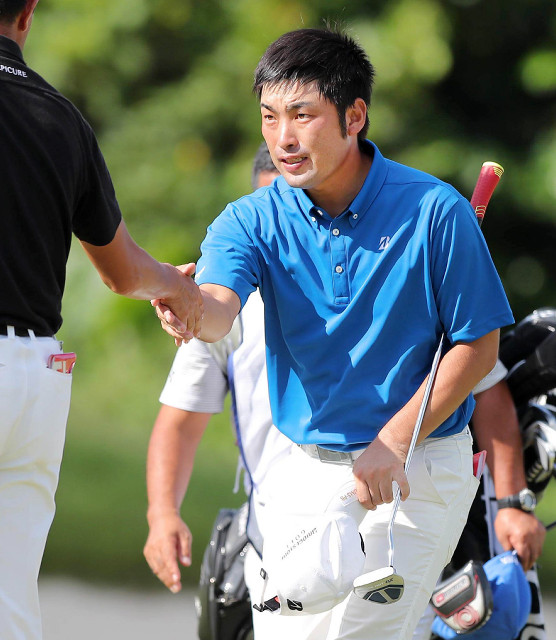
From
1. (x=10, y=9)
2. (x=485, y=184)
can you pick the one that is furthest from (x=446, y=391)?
(x=10, y=9)

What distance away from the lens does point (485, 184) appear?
310 cm

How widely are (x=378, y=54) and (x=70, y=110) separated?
24.4 feet

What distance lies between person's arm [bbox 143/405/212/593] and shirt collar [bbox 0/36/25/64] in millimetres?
1574

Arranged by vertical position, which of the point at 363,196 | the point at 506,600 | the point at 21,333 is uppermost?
the point at 363,196

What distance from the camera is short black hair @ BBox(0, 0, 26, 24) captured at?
2.55 meters

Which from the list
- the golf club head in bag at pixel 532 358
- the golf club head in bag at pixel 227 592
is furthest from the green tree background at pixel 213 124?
the golf club head in bag at pixel 532 358

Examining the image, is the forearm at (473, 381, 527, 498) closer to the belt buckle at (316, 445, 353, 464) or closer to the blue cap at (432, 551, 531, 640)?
the blue cap at (432, 551, 531, 640)

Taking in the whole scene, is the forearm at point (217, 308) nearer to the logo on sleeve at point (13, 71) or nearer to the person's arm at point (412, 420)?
the person's arm at point (412, 420)

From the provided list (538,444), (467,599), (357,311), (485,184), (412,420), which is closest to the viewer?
(412,420)

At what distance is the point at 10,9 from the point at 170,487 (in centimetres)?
175

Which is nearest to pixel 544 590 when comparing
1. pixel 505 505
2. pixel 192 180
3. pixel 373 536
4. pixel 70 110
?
pixel 505 505

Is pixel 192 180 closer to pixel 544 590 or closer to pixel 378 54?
pixel 378 54

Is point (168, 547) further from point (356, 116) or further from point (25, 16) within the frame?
point (25, 16)

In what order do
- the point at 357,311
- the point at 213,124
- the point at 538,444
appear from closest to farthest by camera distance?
1. the point at 357,311
2. the point at 538,444
3. the point at 213,124
